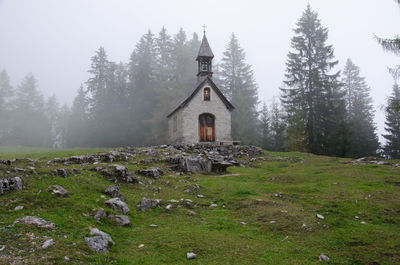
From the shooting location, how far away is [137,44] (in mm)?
56125

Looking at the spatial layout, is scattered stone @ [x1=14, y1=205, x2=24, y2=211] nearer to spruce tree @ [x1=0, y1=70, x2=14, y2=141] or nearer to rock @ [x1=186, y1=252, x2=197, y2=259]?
rock @ [x1=186, y1=252, x2=197, y2=259]

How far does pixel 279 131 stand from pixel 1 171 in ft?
105

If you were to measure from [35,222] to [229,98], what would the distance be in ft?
149

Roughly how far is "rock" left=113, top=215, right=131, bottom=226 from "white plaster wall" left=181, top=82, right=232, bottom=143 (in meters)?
20.2

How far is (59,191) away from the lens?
747 centimetres

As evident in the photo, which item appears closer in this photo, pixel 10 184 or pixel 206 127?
pixel 10 184

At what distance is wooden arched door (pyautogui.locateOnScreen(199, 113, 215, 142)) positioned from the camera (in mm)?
28281

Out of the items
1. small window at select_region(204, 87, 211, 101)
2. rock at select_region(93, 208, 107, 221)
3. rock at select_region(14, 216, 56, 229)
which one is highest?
small window at select_region(204, 87, 211, 101)

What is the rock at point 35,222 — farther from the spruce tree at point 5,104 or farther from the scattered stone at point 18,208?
the spruce tree at point 5,104

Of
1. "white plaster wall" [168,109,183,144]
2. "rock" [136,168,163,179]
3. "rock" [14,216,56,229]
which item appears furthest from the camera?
"white plaster wall" [168,109,183,144]

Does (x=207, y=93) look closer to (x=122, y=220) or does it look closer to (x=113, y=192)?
(x=113, y=192)

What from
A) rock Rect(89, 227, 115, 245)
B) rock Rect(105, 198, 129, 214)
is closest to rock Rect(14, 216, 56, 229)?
rock Rect(89, 227, 115, 245)

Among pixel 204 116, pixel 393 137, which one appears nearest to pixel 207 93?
pixel 204 116

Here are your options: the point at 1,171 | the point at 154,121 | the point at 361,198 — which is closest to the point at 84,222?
the point at 1,171
